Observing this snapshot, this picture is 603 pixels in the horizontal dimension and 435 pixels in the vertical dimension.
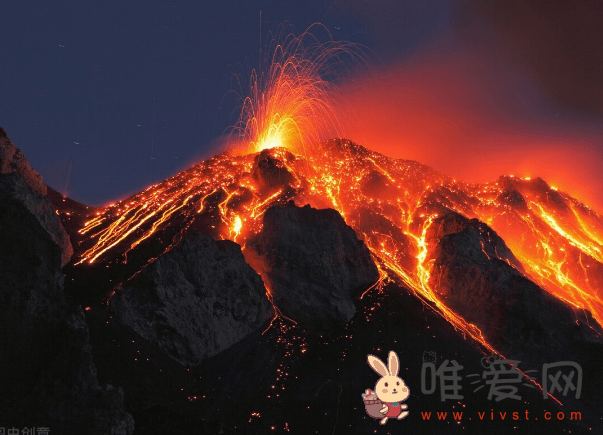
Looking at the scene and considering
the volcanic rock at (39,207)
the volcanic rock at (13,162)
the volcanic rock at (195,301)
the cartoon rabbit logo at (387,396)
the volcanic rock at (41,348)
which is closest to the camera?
the volcanic rock at (41,348)

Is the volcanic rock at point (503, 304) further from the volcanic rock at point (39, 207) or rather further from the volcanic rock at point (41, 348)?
the volcanic rock at point (39, 207)

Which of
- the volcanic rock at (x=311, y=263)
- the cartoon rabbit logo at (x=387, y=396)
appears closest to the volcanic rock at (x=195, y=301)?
the volcanic rock at (x=311, y=263)

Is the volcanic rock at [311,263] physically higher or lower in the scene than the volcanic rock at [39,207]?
lower

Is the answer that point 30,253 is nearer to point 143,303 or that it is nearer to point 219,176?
point 143,303

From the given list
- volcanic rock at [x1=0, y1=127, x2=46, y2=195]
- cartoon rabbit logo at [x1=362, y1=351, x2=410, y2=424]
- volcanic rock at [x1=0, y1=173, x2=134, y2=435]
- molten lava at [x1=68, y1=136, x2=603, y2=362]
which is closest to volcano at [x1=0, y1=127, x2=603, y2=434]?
volcanic rock at [x1=0, y1=173, x2=134, y2=435]

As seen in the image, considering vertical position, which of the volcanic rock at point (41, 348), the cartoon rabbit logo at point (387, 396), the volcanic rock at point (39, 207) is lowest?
the cartoon rabbit logo at point (387, 396)

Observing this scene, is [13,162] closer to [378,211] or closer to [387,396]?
[387,396]

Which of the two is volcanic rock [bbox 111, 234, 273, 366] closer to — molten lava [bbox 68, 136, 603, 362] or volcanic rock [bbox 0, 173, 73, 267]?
molten lava [bbox 68, 136, 603, 362]
